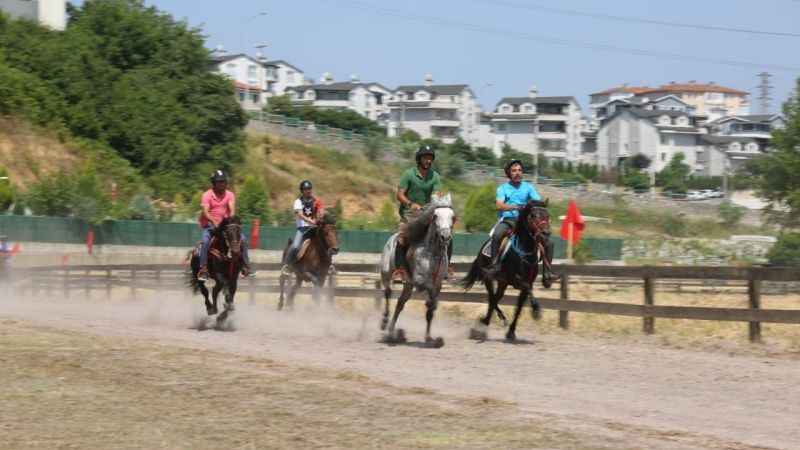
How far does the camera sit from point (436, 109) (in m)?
179

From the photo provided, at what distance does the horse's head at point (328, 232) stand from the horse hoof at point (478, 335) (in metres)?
4.48

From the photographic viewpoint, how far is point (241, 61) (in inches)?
7618

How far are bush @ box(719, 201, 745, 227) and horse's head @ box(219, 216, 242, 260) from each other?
9328 centimetres

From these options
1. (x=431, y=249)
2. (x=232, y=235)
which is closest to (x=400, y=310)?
(x=431, y=249)

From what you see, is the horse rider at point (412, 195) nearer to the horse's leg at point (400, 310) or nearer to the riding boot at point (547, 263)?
the horse's leg at point (400, 310)

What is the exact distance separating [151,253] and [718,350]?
159ft

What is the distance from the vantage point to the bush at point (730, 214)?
106m

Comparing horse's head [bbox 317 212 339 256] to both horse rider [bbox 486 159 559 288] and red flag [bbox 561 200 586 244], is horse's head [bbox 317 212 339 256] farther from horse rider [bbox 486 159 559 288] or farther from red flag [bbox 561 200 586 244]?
red flag [bbox 561 200 586 244]

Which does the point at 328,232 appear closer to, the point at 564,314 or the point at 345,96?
the point at 564,314

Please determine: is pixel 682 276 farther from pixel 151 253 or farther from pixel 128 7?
pixel 128 7

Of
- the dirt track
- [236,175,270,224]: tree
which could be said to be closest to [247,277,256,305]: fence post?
the dirt track

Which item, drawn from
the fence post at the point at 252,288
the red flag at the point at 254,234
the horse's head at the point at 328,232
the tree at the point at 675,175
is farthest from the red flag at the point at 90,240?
the tree at the point at 675,175

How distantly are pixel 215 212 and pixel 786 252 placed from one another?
51767 millimetres

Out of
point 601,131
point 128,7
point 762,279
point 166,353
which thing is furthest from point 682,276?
point 601,131
